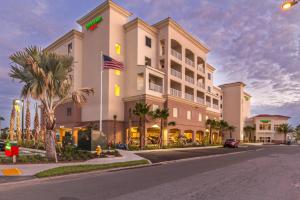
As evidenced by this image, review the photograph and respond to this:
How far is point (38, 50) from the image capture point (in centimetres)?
1702

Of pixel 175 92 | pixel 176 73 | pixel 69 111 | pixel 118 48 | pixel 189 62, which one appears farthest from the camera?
pixel 189 62

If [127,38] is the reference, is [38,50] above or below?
below

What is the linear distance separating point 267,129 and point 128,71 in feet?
232

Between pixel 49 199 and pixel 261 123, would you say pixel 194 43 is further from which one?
pixel 261 123

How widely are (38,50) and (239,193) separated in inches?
610

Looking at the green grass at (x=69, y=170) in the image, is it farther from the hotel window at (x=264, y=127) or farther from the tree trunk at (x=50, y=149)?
the hotel window at (x=264, y=127)

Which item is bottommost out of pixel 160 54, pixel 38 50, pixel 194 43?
pixel 38 50

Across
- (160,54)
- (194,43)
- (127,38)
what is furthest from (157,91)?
(194,43)

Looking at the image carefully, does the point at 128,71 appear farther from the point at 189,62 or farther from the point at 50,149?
the point at 50,149

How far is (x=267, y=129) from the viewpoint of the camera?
292 feet

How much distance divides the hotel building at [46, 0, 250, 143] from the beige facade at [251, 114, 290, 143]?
52275 millimetres

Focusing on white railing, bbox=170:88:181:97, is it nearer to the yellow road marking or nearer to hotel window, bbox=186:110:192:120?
hotel window, bbox=186:110:192:120

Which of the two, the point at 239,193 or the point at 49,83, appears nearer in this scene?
the point at 239,193

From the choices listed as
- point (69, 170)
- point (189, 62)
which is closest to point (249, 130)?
point (189, 62)
